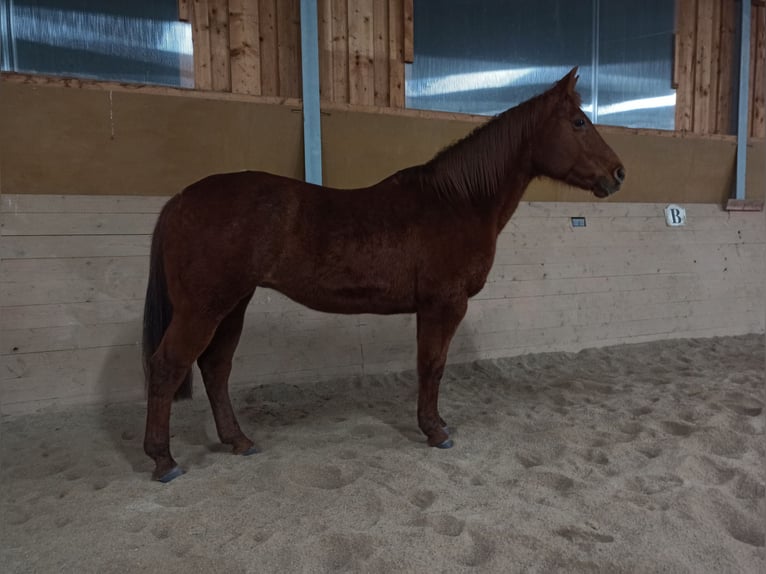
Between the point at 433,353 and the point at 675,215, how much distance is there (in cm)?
357

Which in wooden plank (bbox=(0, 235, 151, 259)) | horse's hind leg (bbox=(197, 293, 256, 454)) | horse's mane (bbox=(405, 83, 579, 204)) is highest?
horse's mane (bbox=(405, 83, 579, 204))

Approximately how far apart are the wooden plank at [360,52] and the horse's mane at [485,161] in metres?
1.51

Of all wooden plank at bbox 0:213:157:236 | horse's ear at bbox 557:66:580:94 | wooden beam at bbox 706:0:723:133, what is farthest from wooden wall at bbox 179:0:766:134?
wooden beam at bbox 706:0:723:133

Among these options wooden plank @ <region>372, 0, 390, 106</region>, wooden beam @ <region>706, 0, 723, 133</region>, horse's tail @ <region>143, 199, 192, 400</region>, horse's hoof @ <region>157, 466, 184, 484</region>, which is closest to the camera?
horse's hoof @ <region>157, 466, 184, 484</region>

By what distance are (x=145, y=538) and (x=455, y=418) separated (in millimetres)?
1700

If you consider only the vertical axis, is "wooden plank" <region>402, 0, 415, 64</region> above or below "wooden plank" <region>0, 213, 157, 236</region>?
above

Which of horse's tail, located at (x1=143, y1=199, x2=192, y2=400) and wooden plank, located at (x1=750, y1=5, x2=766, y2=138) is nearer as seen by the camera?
horse's tail, located at (x1=143, y1=199, x2=192, y2=400)

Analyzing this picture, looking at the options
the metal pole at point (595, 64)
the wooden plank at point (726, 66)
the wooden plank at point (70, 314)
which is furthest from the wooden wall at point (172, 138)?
the wooden plank at point (726, 66)

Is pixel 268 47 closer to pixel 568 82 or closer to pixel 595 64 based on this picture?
pixel 568 82

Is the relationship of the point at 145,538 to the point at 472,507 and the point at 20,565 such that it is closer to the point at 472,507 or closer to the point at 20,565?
the point at 20,565

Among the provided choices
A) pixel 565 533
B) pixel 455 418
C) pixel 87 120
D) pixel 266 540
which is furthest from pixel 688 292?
pixel 87 120

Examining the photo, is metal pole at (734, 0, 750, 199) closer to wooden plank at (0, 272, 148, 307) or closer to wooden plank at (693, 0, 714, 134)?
wooden plank at (693, 0, 714, 134)

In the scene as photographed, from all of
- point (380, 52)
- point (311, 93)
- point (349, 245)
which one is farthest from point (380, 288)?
point (380, 52)

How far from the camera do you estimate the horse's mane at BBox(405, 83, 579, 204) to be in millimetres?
2439
